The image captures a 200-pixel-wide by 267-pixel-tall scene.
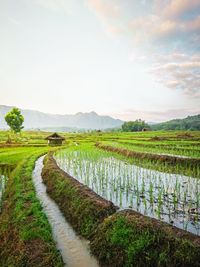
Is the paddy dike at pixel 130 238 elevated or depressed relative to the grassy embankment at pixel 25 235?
elevated

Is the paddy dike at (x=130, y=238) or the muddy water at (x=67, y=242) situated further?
the muddy water at (x=67, y=242)

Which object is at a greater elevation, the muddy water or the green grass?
the green grass

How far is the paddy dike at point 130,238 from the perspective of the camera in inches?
208

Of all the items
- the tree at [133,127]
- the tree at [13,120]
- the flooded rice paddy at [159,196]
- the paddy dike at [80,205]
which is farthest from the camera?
the tree at [133,127]

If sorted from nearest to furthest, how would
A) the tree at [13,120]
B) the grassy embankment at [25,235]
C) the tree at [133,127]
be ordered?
the grassy embankment at [25,235]
the tree at [13,120]
the tree at [133,127]

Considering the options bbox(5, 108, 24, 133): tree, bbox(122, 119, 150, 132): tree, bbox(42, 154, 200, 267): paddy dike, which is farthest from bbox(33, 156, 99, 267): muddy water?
bbox(122, 119, 150, 132): tree

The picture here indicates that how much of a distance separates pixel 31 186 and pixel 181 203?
27.7ft

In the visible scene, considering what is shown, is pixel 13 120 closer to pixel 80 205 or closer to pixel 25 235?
pixel 80 205

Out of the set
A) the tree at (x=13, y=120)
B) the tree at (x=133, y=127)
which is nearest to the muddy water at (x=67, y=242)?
the tree at (x=13, y=120)

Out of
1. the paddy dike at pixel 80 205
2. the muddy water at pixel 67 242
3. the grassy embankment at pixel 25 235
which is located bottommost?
the muddy water at pixel 67 242

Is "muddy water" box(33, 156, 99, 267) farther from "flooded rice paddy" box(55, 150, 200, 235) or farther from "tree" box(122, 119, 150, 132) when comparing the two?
"tree" box(122, 119, 150, 132)

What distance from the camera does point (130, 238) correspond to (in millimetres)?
6234

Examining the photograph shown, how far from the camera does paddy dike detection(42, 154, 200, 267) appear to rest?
5.27 m

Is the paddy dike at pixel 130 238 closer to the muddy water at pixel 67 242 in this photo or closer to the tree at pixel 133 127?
the muddy water at pixel 67 242
